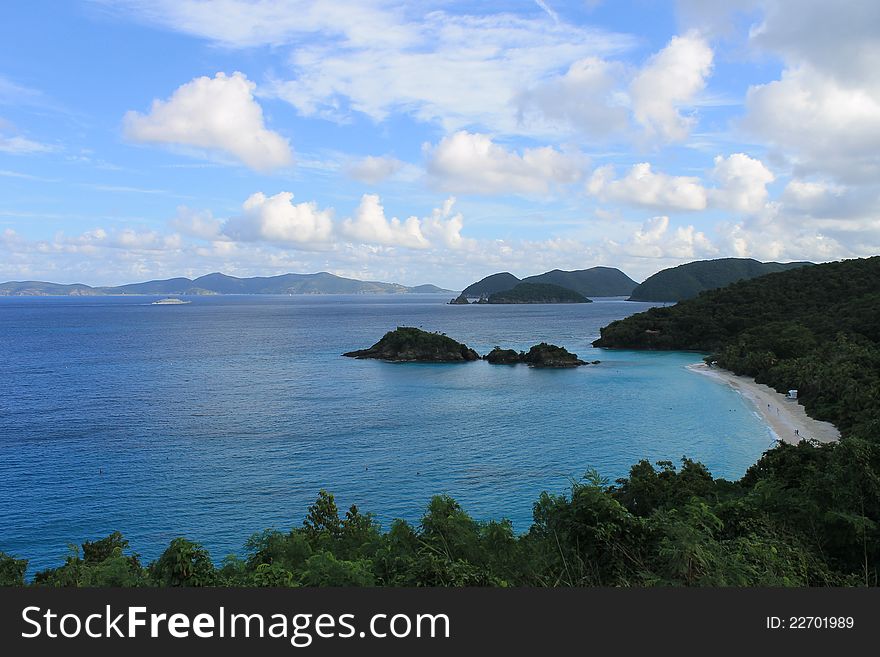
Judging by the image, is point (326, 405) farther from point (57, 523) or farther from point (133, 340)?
point (133, 340)

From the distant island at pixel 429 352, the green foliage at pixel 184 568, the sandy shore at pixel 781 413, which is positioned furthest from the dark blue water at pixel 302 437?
the green foliage at pixel 184 568

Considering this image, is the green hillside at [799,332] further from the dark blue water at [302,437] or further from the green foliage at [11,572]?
the green foliage at [11,572]

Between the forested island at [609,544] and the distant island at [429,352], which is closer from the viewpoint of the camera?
the forested island at [609,544]

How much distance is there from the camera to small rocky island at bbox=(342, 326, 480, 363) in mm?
94562

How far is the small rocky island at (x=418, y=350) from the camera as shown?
310ft

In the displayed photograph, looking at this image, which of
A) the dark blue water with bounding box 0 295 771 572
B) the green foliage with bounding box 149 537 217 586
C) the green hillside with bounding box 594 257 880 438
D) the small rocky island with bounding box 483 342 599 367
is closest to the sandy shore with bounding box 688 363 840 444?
the green hillside with bounding box 594 257 880 438

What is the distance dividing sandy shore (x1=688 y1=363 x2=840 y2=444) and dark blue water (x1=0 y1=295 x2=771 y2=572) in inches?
67.3

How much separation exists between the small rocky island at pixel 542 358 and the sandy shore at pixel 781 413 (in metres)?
18.8

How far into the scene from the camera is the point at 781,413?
174ft

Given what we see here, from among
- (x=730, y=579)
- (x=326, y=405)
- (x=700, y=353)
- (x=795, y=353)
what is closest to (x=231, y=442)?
(x=326, y=405)

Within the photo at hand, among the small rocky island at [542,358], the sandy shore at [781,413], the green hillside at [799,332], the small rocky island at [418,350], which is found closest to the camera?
the sandy shore at [781,413]

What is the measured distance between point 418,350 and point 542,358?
20065 mm

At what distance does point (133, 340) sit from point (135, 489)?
323ft

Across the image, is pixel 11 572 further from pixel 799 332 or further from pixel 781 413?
pixel 799 332
